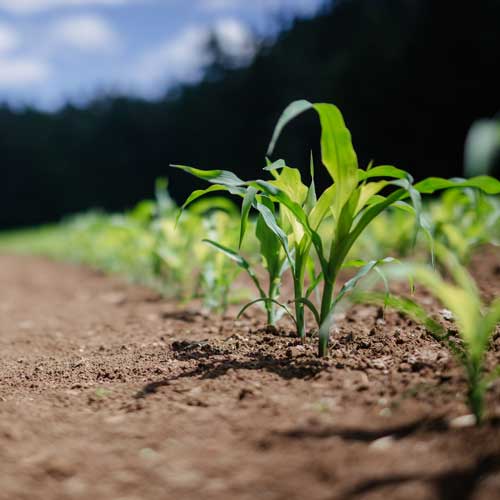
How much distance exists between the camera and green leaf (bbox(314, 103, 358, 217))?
127cm

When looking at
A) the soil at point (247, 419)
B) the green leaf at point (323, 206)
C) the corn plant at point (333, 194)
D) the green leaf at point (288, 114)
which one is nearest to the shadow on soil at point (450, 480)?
the soil at point (247, 419)

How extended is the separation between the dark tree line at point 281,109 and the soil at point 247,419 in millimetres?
12078

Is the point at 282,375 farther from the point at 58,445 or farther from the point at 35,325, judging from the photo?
the point at 35,325

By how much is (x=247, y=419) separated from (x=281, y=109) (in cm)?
1931

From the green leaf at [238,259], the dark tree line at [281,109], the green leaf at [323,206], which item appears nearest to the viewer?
the green leaf at [323,206]

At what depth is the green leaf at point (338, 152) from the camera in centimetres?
127

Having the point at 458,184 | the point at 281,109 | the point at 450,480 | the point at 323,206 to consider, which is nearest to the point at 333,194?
the point at 323,206

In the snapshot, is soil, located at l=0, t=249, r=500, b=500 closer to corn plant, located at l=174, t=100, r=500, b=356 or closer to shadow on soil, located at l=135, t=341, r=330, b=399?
shadow on soil, located at l=135, t=341, r=330, b=399

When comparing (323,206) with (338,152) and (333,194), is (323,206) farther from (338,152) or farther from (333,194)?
(338,152)

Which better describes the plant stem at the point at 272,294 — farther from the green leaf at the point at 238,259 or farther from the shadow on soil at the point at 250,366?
the shadow on soil at the point at 250,366

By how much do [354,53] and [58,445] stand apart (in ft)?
53.8

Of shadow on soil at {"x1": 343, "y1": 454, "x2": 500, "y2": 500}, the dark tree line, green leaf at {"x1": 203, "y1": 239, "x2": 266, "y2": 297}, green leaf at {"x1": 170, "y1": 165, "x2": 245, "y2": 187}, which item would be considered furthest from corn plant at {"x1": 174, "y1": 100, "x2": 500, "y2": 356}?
the dark tree line

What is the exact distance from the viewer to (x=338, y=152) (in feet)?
4.30

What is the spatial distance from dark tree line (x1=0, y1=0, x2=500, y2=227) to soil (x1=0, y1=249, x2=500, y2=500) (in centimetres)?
1208
